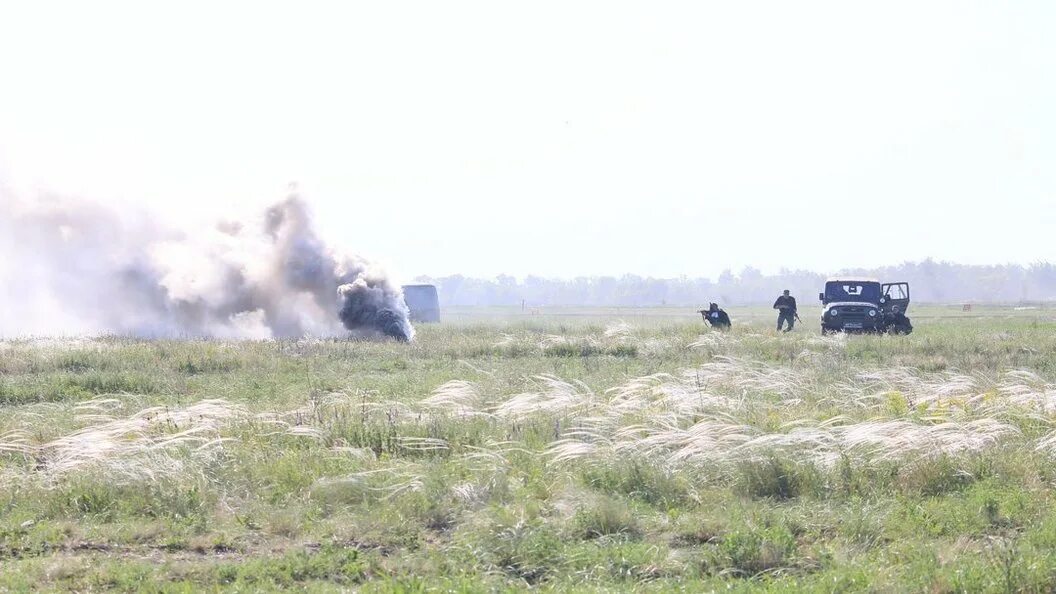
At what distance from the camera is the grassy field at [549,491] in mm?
7520

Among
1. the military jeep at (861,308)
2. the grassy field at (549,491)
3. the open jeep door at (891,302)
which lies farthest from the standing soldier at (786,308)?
the grassy field at (549,491)

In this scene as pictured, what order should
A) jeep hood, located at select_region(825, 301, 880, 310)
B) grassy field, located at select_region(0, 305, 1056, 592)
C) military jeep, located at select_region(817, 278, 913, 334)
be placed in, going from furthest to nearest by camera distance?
jeep hood, located at select_region(825, 301, 880, 310)
military jeep, located at select_region(817, 278, 913, 334)
grassy field, located at select_region(0, 305, 1056, 592)

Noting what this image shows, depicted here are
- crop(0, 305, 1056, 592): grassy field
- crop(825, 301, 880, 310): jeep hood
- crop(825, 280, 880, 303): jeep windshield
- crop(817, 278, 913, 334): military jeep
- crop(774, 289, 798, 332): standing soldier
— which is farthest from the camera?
crop(774, 289, 798, 332): standing soldier

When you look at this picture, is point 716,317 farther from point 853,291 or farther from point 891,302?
point 891,302

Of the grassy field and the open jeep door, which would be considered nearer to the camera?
the grassy field

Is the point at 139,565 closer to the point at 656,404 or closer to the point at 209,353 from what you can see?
the point at 656,404

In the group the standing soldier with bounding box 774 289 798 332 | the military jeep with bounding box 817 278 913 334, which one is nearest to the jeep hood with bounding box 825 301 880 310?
the military jeep with bounding box 817 278 913 334

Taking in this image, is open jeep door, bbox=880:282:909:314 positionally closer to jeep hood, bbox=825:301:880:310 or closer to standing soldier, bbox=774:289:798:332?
jeep hood, bbox=825:301:880:310

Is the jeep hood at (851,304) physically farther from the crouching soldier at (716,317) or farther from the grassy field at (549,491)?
the grassy field at (549,491)

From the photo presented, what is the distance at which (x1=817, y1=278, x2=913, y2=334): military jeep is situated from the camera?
37688 mm

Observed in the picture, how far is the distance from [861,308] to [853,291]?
1293mm

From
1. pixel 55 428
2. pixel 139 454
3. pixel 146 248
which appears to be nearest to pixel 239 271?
pixel 146 248

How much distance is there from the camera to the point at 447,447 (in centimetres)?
1169

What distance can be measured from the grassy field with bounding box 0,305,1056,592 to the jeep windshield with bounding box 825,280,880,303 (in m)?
23.0
